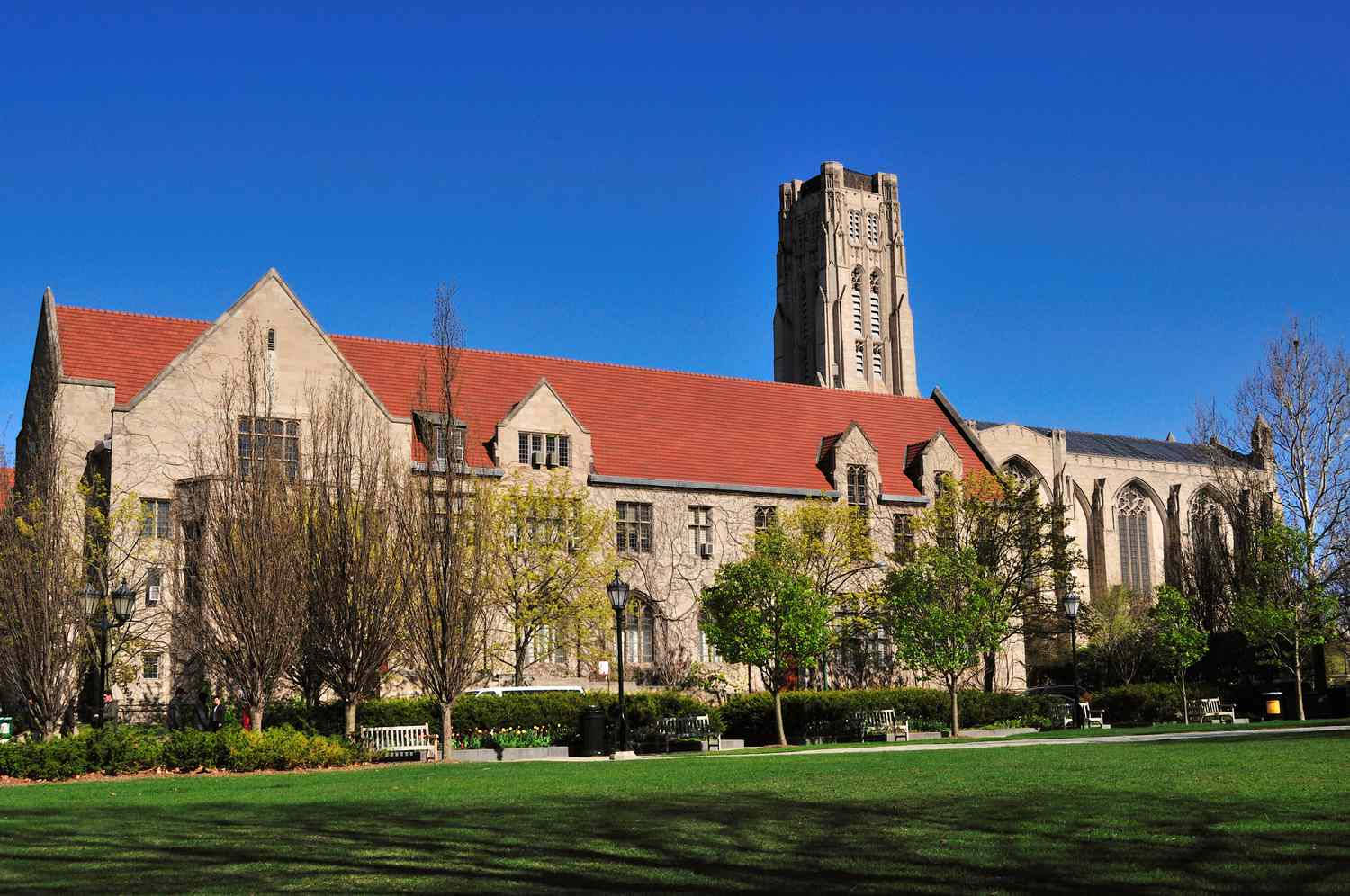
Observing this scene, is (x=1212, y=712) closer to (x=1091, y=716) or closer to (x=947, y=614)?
(x=1091, y=716)

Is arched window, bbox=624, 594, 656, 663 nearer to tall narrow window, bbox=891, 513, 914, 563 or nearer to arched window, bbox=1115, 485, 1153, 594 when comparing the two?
tall narrow window, bbox=891, 513, 914, 563

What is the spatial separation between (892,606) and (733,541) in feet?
26.0

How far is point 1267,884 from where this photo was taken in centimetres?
966

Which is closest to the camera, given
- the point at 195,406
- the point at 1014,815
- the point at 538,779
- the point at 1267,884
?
the point at 1267,884

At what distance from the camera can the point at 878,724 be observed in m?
39.1

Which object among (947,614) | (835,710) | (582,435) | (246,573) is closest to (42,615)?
(246,573)

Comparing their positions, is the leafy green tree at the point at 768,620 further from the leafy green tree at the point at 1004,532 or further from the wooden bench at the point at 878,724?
the leafy green tree at the point at 1004,532

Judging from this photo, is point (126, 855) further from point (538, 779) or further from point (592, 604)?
point (592, 604)

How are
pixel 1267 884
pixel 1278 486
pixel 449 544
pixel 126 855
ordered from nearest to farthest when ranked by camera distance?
pixel 1267 884 < pixel 126 855 < pixel 449 544 < pixel 1278 486

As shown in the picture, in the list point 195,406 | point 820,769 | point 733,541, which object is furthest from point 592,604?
point 820,769

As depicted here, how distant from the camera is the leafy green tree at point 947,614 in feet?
130

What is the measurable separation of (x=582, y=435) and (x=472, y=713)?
48.4 ft

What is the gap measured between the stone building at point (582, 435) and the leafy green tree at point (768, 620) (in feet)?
19.4

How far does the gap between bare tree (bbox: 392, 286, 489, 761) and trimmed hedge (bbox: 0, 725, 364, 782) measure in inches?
152
